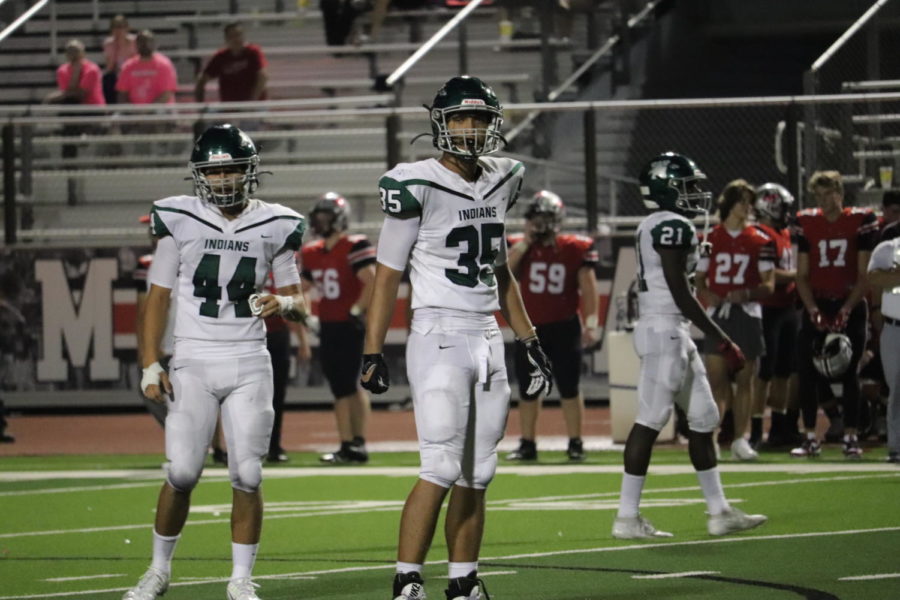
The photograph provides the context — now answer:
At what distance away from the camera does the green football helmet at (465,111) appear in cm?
602

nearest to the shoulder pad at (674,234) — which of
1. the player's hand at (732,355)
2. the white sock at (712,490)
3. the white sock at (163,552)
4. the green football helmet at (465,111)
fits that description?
the player's hand at (732,355)

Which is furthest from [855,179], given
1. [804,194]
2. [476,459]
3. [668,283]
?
[476,459]

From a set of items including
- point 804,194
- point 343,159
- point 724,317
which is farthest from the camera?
point 343,159

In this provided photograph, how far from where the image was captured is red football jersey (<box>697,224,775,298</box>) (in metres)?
12.0

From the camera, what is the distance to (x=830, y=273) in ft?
39.8

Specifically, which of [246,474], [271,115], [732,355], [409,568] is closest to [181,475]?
[246,474]

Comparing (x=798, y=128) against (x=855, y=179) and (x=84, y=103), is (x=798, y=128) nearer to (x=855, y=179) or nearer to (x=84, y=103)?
(x=855, y=179)

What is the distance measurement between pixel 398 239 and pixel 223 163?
934 mm

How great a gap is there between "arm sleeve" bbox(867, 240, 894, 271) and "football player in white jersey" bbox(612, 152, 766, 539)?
2.96m

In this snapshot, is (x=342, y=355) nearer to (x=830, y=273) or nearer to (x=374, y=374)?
(x=830, y=273)

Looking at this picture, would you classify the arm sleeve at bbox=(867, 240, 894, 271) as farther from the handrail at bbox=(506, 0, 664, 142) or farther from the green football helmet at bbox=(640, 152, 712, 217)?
the handrail at bbox=(506, 0, 664, 142)

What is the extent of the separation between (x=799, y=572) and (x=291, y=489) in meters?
4.58

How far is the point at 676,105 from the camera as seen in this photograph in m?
14.5

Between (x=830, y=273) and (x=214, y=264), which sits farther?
(x=830, y=273)
